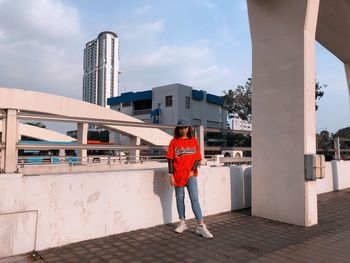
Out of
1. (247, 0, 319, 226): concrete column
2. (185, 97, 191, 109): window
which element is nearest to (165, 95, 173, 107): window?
(185, 97, 191, 109): window

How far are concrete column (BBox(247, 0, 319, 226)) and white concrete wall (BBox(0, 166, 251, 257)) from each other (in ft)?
3.88

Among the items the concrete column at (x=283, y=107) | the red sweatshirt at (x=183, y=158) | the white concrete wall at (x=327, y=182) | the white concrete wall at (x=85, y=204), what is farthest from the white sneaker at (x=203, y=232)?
the white concrete wall at (x=327, y=182)

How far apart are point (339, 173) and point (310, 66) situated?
19.7 ft

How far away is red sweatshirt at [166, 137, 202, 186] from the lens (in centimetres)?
493

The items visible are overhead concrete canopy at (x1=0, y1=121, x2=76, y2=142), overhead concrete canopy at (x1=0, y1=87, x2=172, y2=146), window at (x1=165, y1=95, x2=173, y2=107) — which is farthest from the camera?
window at (x1=165, y1=95, x2=173, y2=107)

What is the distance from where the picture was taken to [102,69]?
263ft

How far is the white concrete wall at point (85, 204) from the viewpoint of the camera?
3.84 meters

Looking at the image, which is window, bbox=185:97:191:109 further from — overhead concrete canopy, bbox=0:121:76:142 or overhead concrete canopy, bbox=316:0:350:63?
overhead concrete canopy, bbox=316:0:350:63

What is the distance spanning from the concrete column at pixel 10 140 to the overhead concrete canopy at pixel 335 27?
7.46 meters

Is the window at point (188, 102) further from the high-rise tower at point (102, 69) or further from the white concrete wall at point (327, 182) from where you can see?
the white concrete wall at point (327, 182)

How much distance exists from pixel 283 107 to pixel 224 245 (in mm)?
2886

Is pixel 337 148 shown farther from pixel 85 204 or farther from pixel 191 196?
pixel 85 204

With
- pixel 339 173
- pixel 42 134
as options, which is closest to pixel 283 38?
pixel 339 173

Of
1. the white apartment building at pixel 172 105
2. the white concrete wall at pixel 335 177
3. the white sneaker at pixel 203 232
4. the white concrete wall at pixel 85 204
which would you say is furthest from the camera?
the white apartment building at pixel 172 105
